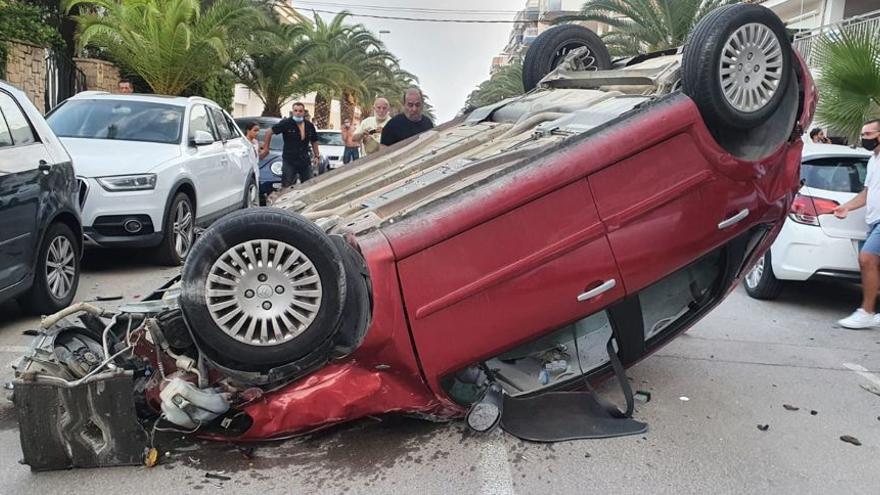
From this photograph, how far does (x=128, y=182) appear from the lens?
7055mm

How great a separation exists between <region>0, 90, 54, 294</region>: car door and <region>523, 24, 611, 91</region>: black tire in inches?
150

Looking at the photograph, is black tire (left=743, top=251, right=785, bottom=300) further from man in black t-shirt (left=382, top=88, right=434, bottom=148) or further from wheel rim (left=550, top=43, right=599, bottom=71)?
man in black t-shirt (left=382, top=88, right=434, bottom=148)

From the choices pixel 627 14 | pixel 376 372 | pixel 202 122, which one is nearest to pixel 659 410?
pixel 376 372

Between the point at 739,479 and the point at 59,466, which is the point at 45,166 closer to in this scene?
the point at 59,466

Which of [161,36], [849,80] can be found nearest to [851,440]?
[849,80]

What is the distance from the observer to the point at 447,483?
328 centimetres

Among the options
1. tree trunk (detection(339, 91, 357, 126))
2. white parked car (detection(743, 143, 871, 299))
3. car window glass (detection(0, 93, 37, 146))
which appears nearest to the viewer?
car window glass (detection(0, 93, 37, 146))

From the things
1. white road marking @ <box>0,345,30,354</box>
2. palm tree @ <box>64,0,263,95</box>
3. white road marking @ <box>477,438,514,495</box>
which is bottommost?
white road marking @ <box>477,438,514,495</box>

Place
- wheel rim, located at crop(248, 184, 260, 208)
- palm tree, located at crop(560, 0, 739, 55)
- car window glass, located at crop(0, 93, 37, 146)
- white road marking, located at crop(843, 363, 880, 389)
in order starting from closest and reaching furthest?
white road marking, located at crop(843, 363, 880, 389), car window glass, located at crop(0, 93, 37, 146), wheel rim, located at crop(248, 184, 260, 208), palm tree, located at crop(560, 0, 739, 55)

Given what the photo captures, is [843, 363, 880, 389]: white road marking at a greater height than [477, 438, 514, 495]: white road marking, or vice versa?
[477, 438, 514, 495]: white road marking

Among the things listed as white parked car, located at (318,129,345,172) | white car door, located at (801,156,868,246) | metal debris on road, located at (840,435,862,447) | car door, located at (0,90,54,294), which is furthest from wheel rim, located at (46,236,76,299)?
white parked car, located at (318,129,345,172)

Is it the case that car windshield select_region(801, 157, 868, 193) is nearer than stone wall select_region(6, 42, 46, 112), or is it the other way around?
car windshield select_region(801, 157, 868, 193)

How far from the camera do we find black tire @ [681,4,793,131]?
3.61 metres

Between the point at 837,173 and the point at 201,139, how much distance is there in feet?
21.2
